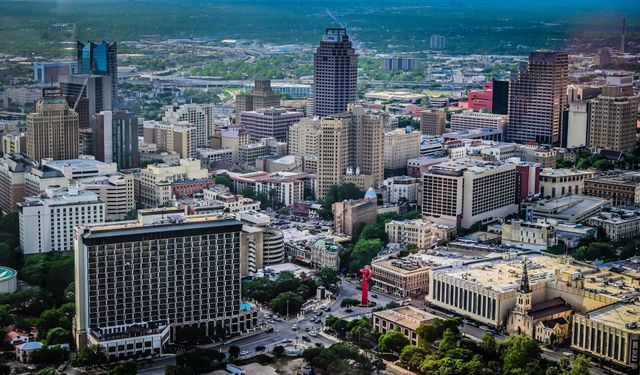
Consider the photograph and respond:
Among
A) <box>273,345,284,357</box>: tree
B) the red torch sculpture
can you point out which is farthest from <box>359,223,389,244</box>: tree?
<box>273,345,284,357</box>: tree

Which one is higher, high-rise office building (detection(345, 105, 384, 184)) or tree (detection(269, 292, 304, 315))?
high-rise office building (detection(345, 105, 384, 184))

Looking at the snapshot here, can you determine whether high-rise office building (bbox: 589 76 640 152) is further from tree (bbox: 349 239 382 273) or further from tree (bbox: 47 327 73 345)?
tree (bbox: 47 327 73 345)

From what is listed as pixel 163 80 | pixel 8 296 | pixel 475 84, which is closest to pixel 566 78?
pixel 475 84

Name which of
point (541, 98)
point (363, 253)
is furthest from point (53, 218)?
point (541, 98)

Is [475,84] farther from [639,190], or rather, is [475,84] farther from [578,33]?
[639,190]

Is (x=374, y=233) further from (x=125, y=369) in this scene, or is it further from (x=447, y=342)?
(x=125, y=369)
